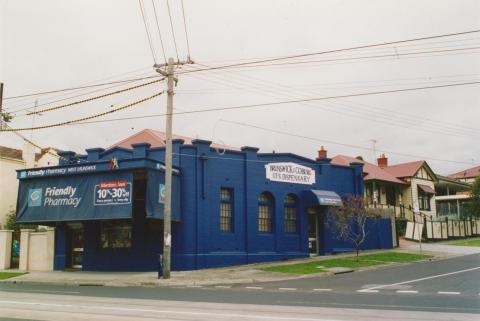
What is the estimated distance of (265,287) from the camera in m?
18.1

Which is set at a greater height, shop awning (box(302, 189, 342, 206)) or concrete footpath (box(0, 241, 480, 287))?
shop awning (box(302, 189, 342, 206))

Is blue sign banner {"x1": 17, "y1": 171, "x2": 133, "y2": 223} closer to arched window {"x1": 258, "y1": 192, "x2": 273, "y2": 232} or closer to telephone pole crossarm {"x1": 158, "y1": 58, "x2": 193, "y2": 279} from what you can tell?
telephone pole crossarm {"x1": 158, "y1": 58, "x2": 193, "y2": 279}

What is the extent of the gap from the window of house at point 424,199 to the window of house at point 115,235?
2853 cm

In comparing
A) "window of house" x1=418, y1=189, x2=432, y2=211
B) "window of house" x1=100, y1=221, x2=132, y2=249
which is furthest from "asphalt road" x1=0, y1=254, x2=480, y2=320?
"window of house" x1=418, y1=189, x2=432, y2=211

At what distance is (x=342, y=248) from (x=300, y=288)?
14687mm

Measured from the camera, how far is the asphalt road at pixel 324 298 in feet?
37.3

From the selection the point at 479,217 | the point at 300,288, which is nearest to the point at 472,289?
the point at 300,288

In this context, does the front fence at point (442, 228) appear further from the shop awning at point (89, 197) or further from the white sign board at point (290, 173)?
the shop awning at point (89, 197)

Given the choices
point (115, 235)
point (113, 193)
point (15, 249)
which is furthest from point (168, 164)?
point (15, 249)

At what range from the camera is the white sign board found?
28.4 m

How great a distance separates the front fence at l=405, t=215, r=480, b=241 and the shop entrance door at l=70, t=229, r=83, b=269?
835 inches

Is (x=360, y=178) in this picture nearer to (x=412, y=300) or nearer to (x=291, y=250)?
(x=291, y=250)

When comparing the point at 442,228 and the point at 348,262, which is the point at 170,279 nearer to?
the point at 348,262

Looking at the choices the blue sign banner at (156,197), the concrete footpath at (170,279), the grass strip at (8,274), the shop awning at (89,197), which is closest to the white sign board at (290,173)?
the concrete footpath at (170,279)
